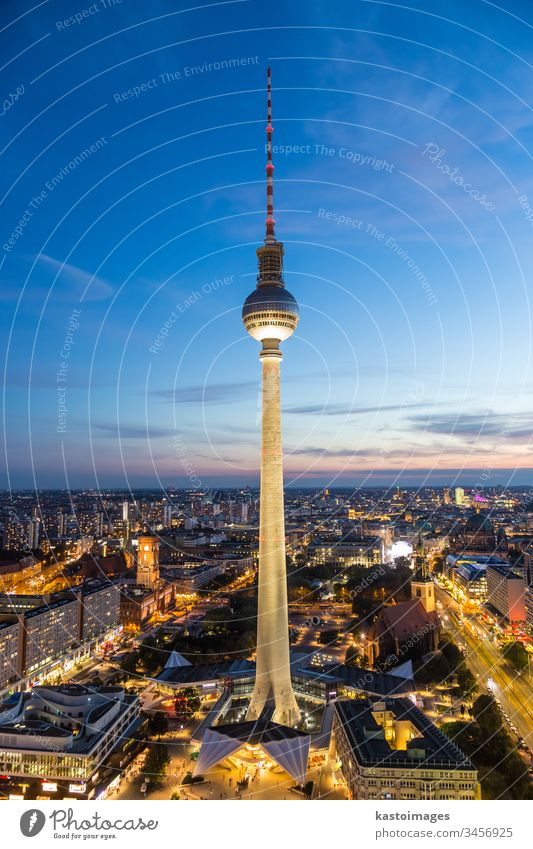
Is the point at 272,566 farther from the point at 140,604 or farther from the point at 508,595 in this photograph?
the point at 508,595

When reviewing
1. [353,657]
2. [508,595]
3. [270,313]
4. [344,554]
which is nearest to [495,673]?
[353,657]

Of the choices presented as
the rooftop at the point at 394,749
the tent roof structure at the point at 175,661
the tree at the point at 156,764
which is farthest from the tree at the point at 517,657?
the tree at the point at 156,764

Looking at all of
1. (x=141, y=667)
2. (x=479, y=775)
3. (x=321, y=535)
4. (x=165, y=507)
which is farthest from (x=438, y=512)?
(x=479, y=775)

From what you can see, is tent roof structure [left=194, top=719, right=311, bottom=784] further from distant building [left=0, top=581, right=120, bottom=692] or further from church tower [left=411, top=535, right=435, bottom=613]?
church tower [left=411, top=535, right=435, bottom=613]

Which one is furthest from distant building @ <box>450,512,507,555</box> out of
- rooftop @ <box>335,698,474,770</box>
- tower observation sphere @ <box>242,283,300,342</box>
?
tower observation sphere @ <box>242,283,300,342</box>

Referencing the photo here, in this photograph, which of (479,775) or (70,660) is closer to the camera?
(479,775)

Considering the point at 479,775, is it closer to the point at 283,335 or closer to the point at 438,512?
the point at 283,335

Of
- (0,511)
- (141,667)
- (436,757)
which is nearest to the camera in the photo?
(436,757)
